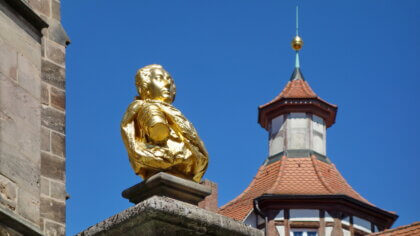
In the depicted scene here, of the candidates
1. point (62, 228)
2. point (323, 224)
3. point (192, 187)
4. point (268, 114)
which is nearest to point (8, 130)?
point (62, 228)

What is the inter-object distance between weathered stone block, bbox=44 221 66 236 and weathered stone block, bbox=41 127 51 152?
68cm

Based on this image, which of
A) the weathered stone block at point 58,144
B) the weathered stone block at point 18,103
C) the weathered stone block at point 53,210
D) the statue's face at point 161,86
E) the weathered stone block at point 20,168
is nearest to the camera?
the statue's face at point 161,86

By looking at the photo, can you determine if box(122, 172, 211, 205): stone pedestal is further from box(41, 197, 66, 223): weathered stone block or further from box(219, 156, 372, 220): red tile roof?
box(219, 156, 372, 220): red tile roof

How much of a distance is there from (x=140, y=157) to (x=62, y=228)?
2.49 metres

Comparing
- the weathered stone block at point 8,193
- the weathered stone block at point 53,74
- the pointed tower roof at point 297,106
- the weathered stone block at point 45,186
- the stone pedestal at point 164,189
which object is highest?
the pointed tower roof at point 297,106

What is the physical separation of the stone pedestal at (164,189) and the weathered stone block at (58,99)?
3.00m

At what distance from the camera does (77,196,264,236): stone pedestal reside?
8781 mm

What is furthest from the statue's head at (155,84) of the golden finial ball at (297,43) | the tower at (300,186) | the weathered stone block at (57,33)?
the golden finial ball at (297,43)

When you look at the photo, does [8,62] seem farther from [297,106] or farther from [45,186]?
[297,106]

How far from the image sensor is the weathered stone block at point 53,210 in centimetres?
1152

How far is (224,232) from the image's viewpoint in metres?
9.17

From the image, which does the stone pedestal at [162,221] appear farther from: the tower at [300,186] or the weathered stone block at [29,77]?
the tower at [300,186]

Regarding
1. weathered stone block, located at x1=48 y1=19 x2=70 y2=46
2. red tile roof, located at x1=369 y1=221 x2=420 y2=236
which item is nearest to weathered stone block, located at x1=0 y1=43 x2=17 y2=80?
weathered stone block, located at x1=48 y1=19 x2=70 y2=46

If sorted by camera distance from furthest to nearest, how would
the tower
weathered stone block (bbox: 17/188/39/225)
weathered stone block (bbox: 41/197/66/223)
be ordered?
the tower
weathered stone block (bbox: 41/197/66/223)
weathered stone block (bbox: 17/188/39/225)
